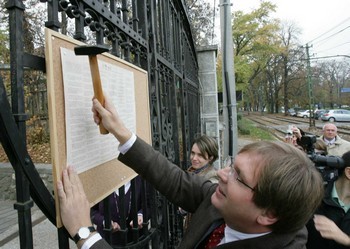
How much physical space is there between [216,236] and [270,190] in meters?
0.48

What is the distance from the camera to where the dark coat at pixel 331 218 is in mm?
2195

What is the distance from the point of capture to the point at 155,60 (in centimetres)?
236

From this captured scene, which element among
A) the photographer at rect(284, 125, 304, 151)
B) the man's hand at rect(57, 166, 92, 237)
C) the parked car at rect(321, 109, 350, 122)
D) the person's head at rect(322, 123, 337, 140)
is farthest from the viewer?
the parked car at rect(321, 109, 350, 122)

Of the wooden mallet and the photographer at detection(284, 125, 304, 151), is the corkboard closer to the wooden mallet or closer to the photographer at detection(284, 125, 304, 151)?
the wooden mallet

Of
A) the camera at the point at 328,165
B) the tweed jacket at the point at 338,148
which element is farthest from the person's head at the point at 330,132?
the camera at the point at 328,165

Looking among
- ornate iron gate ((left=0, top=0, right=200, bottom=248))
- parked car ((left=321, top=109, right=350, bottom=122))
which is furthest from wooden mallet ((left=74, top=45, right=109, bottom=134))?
parked car ((left=321, top=109, right=350, bottom=122))

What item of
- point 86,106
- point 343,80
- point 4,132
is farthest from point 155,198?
point 343,80

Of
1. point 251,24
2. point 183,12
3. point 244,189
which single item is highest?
point 251,24

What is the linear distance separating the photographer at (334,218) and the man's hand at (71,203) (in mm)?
1706

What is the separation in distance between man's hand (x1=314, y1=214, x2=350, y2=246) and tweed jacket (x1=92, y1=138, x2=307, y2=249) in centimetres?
81

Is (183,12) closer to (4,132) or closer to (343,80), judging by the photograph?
(4,132)

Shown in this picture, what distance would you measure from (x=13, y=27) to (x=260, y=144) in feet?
3.42

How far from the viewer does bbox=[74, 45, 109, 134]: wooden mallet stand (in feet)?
Answer: 3.52

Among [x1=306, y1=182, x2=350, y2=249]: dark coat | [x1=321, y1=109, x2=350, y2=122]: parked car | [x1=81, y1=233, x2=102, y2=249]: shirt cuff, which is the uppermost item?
[x1=81, y1=233, x2=102, y2=249]: shirt cuff
